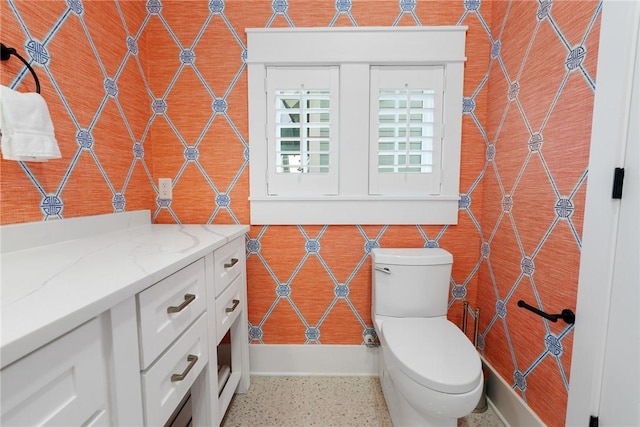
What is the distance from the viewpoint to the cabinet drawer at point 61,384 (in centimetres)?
39

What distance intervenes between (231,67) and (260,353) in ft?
5.30

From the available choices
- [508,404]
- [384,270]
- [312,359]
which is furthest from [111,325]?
[508,404]

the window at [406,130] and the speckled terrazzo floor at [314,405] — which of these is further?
the window at [406,130]

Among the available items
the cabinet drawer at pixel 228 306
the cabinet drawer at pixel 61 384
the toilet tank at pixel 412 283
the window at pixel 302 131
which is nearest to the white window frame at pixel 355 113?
the window at pixel 302 131

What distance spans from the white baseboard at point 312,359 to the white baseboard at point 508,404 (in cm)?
58

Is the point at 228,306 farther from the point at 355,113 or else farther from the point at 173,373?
the point at 355,113

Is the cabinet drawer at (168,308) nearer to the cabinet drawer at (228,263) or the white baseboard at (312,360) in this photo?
the cabinet drawer at (228,263)

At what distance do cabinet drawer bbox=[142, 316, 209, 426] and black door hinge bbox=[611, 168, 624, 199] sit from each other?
135 centimetres

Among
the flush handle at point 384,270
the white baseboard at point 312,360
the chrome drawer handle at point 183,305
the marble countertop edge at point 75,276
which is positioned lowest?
the white baseboard at point 312,360

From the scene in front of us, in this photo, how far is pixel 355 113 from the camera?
149cm

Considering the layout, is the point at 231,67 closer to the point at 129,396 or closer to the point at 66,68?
the point at 66,68

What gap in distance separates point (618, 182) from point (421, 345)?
84 cm

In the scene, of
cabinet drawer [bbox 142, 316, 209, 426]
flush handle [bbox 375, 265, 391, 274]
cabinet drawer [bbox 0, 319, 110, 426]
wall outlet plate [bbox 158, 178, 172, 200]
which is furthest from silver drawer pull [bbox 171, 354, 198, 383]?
wall outlet plate [bbox 158, 178, 172, 200]

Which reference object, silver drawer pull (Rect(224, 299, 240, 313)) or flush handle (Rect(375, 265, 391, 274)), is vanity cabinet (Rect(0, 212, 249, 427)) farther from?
flush handle (Rect(375, 265, 391, 274))
